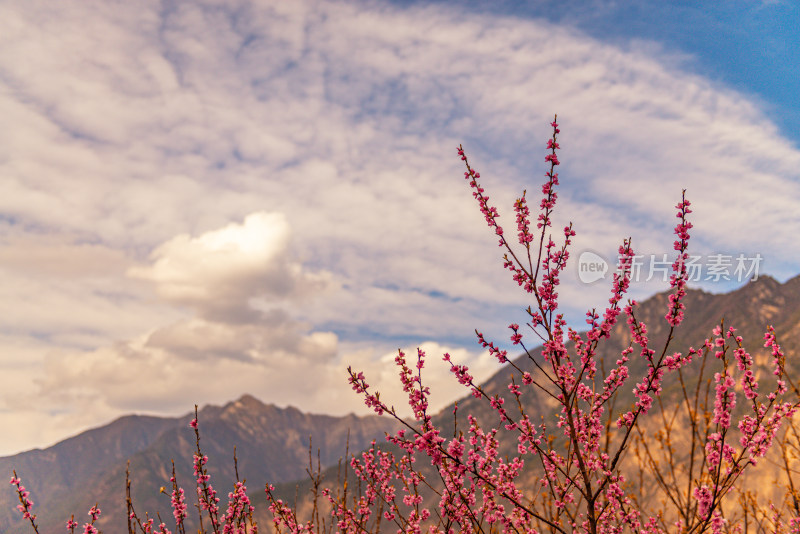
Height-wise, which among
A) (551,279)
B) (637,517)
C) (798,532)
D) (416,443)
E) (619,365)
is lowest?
(798,532)

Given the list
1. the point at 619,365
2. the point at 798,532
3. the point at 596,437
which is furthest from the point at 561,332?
the point at 798,532

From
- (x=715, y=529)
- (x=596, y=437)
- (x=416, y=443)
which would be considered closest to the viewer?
(x=715, y=529)

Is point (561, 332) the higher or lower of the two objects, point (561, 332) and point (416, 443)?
the higher

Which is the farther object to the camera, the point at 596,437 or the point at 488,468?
the point at 488,468

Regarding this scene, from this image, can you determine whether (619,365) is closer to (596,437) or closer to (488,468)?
(596,437)

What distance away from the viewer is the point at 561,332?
7.32 m

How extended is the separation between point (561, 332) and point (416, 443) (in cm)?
246

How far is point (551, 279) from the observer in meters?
7.72

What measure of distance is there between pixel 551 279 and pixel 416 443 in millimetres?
2990

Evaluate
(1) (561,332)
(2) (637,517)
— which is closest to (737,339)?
(1) (561,332)

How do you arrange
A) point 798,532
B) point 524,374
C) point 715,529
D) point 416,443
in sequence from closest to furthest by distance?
point 715,529
point 416,443
point 524,374
point 798,532

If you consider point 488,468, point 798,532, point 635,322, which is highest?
point 635,322

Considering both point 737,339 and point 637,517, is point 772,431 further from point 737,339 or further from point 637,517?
point 637,517

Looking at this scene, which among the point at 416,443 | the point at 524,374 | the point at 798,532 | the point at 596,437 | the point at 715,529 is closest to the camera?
the point at 715,529
